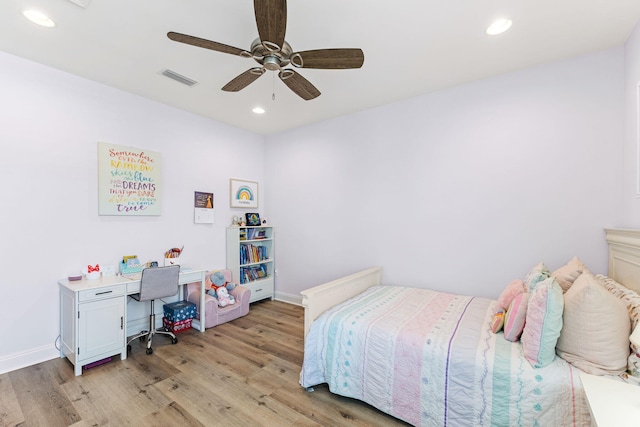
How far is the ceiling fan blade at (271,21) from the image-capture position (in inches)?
55.1

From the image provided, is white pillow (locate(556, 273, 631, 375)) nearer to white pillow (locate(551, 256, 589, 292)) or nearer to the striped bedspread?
the striped bedspread

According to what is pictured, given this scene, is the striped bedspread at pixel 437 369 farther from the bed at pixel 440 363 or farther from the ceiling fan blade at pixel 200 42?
the ceiling fan blade at pixel 200 42

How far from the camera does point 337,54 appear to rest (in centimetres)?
176

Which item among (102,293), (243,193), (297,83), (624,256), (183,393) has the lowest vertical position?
(183,393)

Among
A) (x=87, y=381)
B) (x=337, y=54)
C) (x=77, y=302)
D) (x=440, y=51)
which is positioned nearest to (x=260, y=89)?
(x=337, y=54)

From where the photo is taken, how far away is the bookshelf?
4.05 m

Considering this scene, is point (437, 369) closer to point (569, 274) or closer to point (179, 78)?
point (569, 274)

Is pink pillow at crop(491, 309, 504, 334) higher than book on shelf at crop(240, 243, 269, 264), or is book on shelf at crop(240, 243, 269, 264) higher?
book on shelf at crop(240, 243, 269, 264)

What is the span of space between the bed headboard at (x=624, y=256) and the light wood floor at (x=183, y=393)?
1.84m

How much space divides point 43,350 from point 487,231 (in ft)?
14.5

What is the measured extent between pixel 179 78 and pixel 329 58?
1.82 meters

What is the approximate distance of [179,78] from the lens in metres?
2.78

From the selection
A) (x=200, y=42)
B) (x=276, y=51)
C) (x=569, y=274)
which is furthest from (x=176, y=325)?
(x=569, y=274)

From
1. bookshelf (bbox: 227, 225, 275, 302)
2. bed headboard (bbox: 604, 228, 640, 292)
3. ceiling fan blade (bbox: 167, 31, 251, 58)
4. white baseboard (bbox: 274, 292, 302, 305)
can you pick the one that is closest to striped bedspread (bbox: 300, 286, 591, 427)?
bed headboard (bbox: 604, 228, 640, 292)
